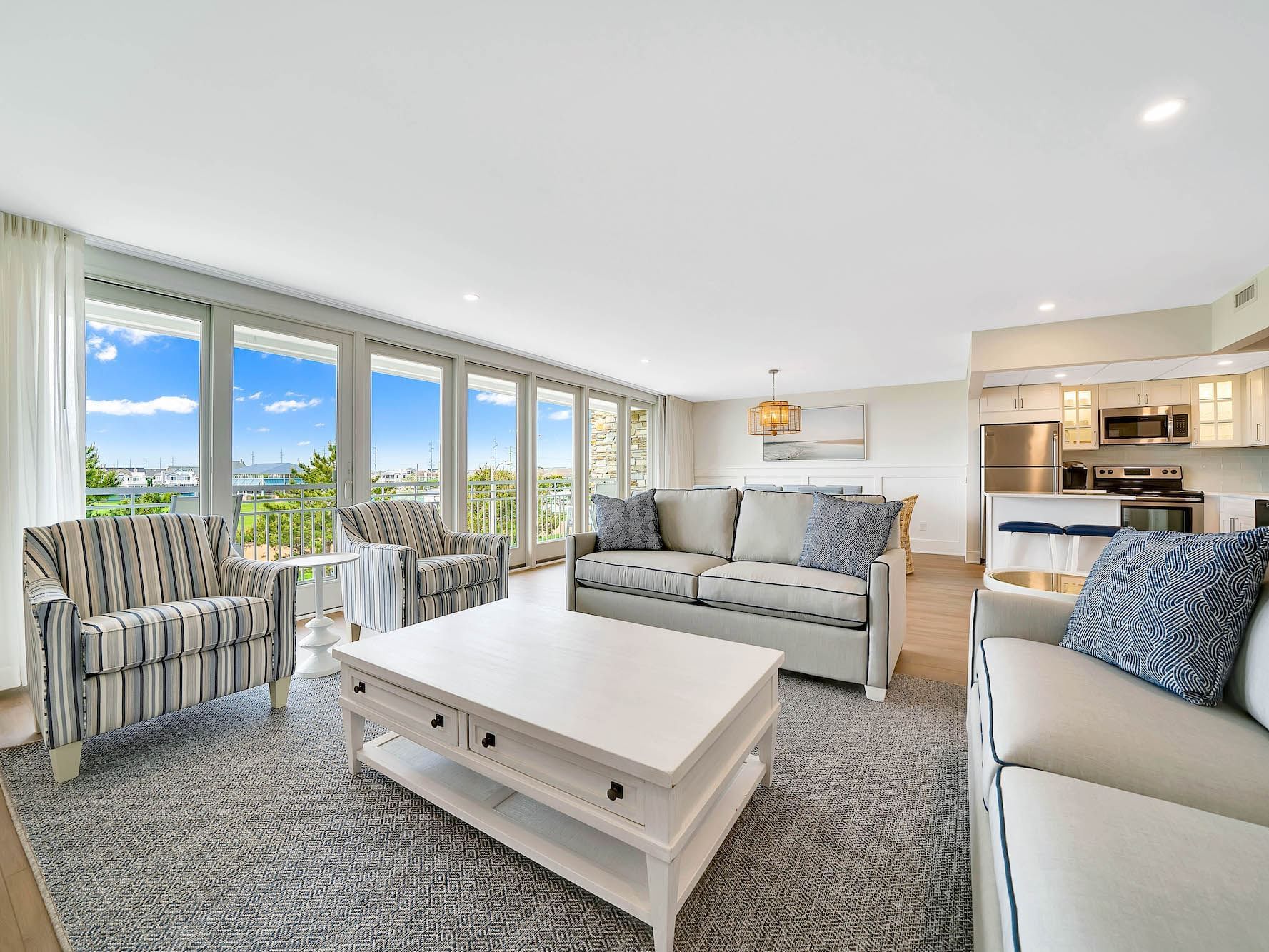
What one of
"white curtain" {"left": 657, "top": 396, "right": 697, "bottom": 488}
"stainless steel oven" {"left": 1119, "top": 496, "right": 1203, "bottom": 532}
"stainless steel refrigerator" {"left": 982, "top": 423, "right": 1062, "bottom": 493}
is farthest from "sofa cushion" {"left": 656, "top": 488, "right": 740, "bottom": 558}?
"stainless steel oven" {"left": 1119, "top": 496, "right": 1203, "bottom": 532}

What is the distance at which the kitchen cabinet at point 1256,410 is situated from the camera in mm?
5098

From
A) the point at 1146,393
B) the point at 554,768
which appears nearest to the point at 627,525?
the point at 554,768

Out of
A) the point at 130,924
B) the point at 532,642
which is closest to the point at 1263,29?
the point at 532,642

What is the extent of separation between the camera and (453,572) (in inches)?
130

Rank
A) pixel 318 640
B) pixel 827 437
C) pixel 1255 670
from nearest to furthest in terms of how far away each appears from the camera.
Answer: pixel 1255 670 → pixel 318 640 → pixel 827 437

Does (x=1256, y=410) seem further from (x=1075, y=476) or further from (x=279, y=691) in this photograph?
(x=279, y=691)

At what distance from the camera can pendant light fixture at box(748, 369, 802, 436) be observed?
5.98m

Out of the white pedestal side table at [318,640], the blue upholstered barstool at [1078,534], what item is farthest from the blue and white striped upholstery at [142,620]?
the blue upholstered barstool at [1078,534]

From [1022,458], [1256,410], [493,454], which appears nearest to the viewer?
[1256,410]

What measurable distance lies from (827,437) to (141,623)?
7.42 metres

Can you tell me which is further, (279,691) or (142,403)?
(142,403)

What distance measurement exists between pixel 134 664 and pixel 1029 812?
2684 mm

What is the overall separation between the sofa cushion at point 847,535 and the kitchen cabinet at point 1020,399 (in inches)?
173

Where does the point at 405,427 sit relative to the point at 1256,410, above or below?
below
